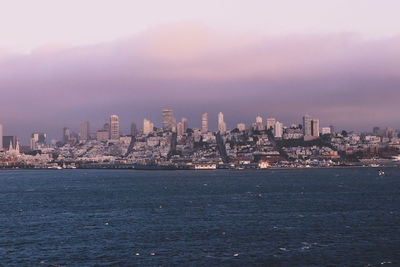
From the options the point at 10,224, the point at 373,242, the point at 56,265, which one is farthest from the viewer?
the point at 10,224

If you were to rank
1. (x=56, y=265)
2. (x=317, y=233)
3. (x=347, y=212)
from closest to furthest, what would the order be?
1. (x=56, y=265)
2. (x=317, y=233)
3. (x=347, y=212)

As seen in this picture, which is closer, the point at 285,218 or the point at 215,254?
the point at 215,254

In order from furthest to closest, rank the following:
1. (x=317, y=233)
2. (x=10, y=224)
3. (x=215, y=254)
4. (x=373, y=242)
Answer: (x=10, y=224), (x=317, y=233), (x=373, y=242), (x=215, y=254)

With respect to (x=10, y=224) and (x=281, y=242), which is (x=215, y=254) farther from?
(x=10, y=224)

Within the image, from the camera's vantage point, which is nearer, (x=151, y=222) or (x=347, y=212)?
(x=151, y=222)

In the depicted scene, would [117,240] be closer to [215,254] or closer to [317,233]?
[215,254]

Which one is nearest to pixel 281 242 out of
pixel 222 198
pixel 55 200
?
pixel 222 198

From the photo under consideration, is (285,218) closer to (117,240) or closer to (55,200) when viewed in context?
(117,240)

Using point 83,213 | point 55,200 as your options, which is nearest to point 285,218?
point 83,213

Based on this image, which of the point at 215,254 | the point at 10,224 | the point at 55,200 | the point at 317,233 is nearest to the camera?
the point at 215,254
